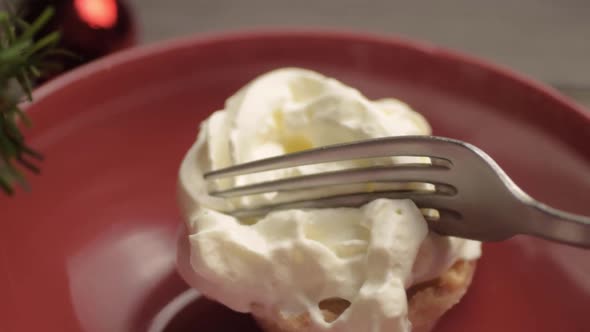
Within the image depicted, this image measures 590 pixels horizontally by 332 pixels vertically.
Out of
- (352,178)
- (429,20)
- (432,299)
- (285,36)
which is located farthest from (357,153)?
(429,20)

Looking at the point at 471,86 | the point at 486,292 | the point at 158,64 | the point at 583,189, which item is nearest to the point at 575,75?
the point at 471,86

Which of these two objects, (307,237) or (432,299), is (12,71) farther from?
(432,299)

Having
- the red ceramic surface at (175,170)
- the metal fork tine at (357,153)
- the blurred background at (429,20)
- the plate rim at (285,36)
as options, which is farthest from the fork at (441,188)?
the blurred background at (429,20)

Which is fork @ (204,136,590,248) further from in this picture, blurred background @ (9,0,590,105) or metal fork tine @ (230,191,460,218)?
blurred background @ (9,0,590,105)

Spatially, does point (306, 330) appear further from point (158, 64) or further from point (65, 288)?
point (158, 64)

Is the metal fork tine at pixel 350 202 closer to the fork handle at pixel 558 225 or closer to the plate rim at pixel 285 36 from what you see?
the fork handle at pixel 558 225

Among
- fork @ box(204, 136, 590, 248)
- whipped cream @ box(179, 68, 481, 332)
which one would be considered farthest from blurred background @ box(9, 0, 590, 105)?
fork @ box(204, 136, 590, 248)

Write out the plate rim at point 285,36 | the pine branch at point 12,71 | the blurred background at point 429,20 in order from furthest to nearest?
the blurred background at point 429,20 < the plate rim at point 285,36 < the pine branch at point 12,71
